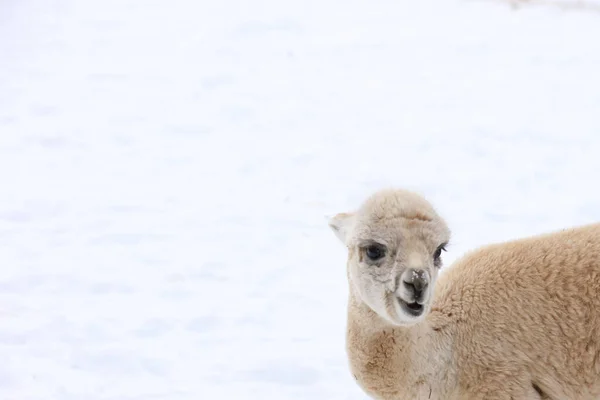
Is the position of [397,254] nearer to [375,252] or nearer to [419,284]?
[375,252]

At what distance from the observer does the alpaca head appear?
4043 mm

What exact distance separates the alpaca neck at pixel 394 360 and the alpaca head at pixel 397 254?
122mm

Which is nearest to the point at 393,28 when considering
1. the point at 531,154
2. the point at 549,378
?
the point at 531,154

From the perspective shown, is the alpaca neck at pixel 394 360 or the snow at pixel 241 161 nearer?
the alpaca neck at pixel 394 360

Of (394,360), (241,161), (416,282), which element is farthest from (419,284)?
(241,161)

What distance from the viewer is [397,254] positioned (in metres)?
4.15

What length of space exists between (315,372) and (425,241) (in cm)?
202

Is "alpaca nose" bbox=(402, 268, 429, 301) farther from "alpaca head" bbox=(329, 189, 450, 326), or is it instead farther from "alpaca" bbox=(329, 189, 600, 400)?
"alpaca" bbox=(329, 189, 600, 400)

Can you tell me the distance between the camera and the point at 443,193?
829 centimetres

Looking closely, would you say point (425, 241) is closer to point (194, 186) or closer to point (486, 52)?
point (194, 186)

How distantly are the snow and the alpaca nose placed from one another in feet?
6.04

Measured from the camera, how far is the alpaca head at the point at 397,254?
4.04 meters

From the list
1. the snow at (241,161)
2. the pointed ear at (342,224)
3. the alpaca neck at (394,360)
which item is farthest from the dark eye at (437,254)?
the snow at (241,161)

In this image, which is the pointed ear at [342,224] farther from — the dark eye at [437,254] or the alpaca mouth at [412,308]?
the alpaca mouth at [412,308]
